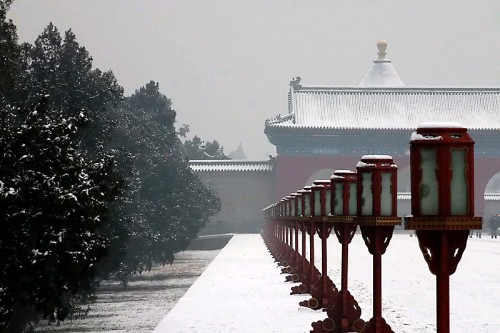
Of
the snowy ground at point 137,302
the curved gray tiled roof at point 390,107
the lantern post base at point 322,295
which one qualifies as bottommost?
the snowy ground at point 137,302

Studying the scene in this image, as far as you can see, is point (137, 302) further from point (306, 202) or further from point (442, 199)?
point (442, 199)

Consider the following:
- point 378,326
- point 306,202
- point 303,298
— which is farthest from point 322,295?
point 378,326

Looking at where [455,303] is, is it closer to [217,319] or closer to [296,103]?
[217,319]

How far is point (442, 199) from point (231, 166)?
2352 inches

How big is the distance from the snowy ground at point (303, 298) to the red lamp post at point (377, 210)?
1768 mm

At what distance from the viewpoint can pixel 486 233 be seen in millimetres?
59375

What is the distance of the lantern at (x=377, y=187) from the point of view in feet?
27.5

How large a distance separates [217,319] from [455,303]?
3.37m

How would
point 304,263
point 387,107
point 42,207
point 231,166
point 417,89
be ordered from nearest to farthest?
point 42,207, point 304,263, point 231,166, point 387,107, point 417,89

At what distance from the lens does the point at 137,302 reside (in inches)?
1153

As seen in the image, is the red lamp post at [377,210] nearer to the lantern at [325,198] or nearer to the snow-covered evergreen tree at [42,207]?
the lantern at [325,198]

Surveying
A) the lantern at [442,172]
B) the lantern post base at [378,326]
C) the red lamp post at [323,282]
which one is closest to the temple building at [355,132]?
the red lamp post at [323,282]

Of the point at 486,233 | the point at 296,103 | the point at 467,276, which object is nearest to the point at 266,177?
the point at 296,103

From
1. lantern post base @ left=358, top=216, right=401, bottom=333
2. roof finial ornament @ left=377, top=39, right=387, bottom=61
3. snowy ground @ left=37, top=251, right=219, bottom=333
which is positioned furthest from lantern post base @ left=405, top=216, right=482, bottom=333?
roof finial ornament @ left=377, top=39, right=387, bottom=61
